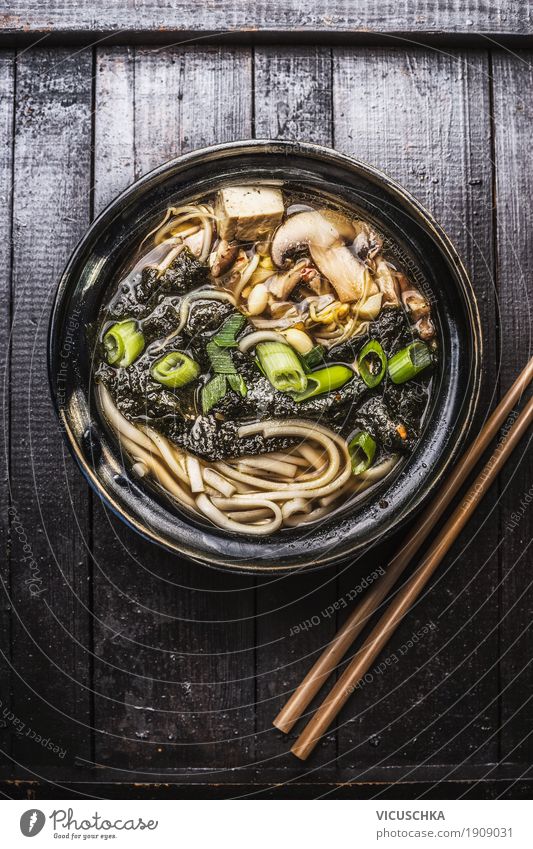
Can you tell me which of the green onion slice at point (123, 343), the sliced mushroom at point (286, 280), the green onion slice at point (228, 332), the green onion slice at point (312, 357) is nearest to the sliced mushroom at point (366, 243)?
the sliced mushroom at point (286, 280)

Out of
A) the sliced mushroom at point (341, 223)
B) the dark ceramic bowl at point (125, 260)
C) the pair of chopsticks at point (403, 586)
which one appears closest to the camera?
the dark ceramic bowl at point (125, 260)

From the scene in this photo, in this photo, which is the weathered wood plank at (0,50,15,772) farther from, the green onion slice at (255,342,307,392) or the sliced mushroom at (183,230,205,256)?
the green onion slice at (255,342,307,392)

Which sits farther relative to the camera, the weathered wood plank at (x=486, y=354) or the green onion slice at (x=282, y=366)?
the weathered wood plank at (x=486, y=354)

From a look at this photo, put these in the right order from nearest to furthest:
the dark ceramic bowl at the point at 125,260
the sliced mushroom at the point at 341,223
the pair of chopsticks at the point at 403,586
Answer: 1. the dark ceramic bowl at the point at 125,260
2. the sliced mushroom at the point at 341,223
3. the pair of chopsticks at the point at 403,586

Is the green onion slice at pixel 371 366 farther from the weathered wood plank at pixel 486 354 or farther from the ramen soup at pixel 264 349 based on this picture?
the weathered wood plank at pixel 486 354
